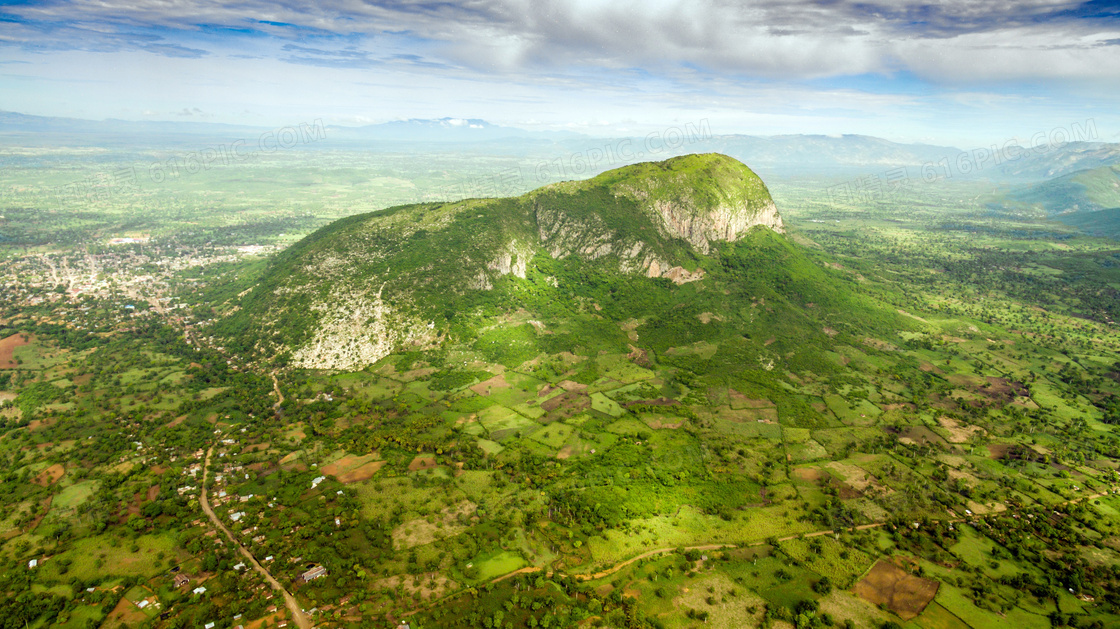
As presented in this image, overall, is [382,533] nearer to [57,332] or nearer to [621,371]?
[621,371]

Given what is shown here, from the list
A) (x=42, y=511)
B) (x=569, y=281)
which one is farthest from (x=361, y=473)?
(x=569, y=281)

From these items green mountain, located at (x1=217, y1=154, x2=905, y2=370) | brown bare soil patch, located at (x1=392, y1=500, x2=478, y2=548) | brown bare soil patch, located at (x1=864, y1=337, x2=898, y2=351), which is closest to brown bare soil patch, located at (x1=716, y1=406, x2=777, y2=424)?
green mountain, located at (x1=217, y1=154, x2=905, y2=370)

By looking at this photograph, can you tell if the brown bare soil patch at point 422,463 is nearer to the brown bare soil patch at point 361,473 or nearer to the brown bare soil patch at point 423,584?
the brown bare soil patch at point 361,473

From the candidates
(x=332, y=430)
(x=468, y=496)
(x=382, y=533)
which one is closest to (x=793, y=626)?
(x=468, y=496)

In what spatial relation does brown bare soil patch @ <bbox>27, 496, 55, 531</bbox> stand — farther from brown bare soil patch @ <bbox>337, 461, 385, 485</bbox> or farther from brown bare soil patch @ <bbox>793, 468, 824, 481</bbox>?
brown bare soil patch @ <bbox>793, 468, 824, 481</bbox>

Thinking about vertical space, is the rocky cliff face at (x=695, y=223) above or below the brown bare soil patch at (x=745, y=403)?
above

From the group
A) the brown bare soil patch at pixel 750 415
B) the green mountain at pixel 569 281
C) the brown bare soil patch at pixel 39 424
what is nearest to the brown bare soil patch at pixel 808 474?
the brown bare soil patch at pixel 750 415
